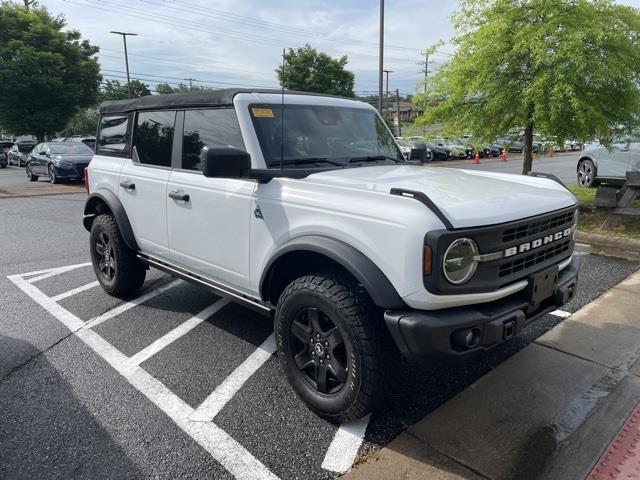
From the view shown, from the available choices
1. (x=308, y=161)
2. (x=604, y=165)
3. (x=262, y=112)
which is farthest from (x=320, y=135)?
(x=604, y=165)

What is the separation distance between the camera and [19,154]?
2712 centimetres

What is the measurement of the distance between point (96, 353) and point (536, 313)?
313 centimetres

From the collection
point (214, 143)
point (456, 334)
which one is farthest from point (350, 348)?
point (214, 143)

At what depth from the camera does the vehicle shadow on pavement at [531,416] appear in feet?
7.95

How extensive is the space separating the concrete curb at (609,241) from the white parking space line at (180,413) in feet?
20.1

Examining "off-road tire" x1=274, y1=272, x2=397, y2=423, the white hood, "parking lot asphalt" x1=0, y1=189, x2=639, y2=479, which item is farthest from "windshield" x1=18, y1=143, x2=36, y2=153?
"off-road tire" x1=274, y1=272, x2=397, y2=423

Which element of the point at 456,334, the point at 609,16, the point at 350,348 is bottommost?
the point at 350,348

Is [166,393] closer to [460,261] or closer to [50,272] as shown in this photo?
[460,261]

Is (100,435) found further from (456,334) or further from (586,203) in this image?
(586,203)

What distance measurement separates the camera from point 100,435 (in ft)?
8.76

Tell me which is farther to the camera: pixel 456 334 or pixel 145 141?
pixel 145 141

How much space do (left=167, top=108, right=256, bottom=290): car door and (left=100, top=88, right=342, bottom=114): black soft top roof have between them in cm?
7

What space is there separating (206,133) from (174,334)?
1682 mm

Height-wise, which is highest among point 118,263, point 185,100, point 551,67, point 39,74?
point 39,74
